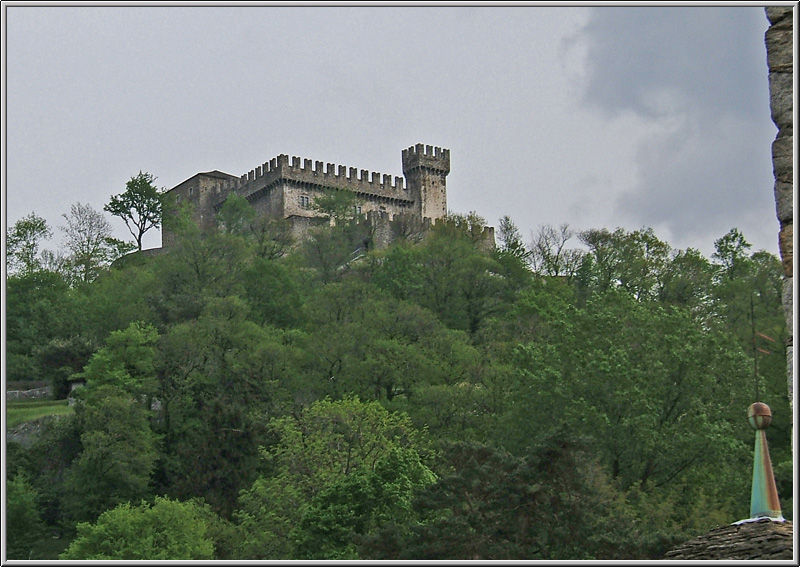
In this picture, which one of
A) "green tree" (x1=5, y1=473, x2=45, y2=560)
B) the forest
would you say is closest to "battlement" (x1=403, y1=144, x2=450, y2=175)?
the forest

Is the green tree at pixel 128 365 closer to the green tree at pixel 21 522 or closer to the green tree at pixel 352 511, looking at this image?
the green tree at pixel 21 522

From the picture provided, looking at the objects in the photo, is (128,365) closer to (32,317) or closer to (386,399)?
(386,399)

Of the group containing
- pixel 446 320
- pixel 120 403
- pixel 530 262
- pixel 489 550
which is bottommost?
pixel 489 550

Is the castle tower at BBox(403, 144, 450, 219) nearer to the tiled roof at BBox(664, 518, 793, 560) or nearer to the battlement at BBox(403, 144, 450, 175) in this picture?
the battlement at BBox(403, 144, 450, 175)

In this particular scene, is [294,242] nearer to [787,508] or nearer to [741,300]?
[741,300]

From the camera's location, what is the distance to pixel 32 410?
39.8m

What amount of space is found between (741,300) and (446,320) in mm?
11871

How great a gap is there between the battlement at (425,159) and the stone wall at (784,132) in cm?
6682

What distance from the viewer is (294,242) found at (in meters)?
59.5

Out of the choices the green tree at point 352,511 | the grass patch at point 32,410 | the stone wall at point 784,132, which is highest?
the stone wall at point 784,132

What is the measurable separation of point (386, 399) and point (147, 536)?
456 inches

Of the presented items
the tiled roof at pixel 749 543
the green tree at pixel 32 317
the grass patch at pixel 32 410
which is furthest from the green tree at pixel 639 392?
the green tree at pixel 32 317

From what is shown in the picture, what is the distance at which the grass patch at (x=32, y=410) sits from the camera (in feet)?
126

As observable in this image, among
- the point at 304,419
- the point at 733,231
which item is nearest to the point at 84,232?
the point at 304,419
